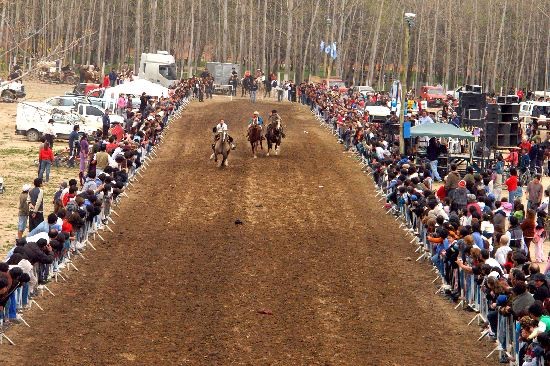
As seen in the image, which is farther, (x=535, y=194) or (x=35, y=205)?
(x=535, y=194)

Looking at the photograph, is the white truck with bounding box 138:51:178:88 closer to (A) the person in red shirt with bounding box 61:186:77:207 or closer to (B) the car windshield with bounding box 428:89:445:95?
(B) the car windshield with bounding box 428:89:445:95

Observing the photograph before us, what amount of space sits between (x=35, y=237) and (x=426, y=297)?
24.0ft

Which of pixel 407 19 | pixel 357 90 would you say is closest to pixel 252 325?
pixel 407 19

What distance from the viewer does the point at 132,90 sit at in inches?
2154

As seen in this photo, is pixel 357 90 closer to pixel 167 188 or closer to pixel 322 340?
pixel 167 188

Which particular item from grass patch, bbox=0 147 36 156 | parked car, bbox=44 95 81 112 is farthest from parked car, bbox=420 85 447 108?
grass patch, bbox=0 147 36 156

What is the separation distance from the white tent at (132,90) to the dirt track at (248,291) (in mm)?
18372

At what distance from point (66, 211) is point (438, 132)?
18.2m

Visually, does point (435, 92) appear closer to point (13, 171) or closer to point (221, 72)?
point (221, 72)

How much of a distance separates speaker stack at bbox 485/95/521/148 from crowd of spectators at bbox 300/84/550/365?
1.33 meters

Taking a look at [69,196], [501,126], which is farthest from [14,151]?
[69,196]

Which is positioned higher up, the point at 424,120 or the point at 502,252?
the point at 424,120

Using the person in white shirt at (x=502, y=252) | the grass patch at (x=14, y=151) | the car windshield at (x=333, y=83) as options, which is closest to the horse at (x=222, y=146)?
the grass patch at (x=14, y=151)

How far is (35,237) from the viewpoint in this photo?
20328 mm
